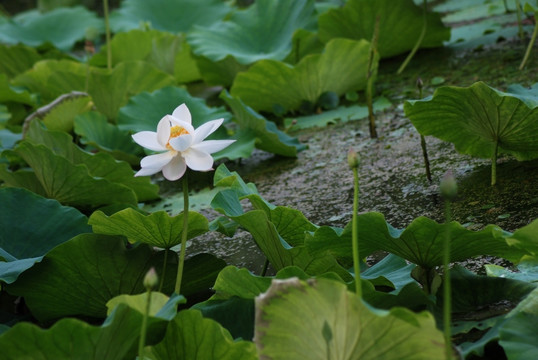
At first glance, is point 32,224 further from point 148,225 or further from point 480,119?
point 480,119

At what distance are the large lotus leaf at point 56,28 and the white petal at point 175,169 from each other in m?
2.74

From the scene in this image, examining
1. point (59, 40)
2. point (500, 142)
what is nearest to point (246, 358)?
point (500, 142)

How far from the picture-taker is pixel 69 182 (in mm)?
1539

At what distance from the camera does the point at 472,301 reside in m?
1.06

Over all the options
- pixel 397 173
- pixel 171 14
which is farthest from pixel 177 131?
pixel 171 14

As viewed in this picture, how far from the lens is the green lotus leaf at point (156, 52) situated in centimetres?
280

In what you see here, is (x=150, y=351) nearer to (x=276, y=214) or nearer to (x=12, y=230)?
(x=276, y=214)

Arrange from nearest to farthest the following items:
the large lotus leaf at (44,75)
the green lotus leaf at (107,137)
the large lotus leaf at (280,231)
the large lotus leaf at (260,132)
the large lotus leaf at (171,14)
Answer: the large lotus leaf at (280,231), the large lotus leaf at (260,132), the green lotus leaf at (107,137), the large lotus leaf at (44,75), the large lotus leaf at (171,14)

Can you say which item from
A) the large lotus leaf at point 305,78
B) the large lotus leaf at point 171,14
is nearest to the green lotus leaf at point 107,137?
the large lotus leaf at point 305,78

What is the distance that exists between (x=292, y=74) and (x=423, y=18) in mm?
564

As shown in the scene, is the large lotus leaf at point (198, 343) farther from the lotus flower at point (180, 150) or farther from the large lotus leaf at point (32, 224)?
the large lotus leaf at point (32, 224)

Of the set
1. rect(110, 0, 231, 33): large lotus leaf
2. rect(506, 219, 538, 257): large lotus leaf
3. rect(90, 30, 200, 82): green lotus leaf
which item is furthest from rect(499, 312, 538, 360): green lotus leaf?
rect(110, 0, 231, 33): large lotus leaf

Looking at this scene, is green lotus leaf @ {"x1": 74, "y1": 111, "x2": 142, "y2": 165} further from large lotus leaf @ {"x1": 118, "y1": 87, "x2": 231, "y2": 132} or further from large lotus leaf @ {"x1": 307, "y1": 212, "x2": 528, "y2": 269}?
large lotus leaf @ {"x1": 307, "y1": 212, "x2": 528, "y2": 269}

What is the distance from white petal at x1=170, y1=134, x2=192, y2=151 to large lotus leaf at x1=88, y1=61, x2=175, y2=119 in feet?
4.35
